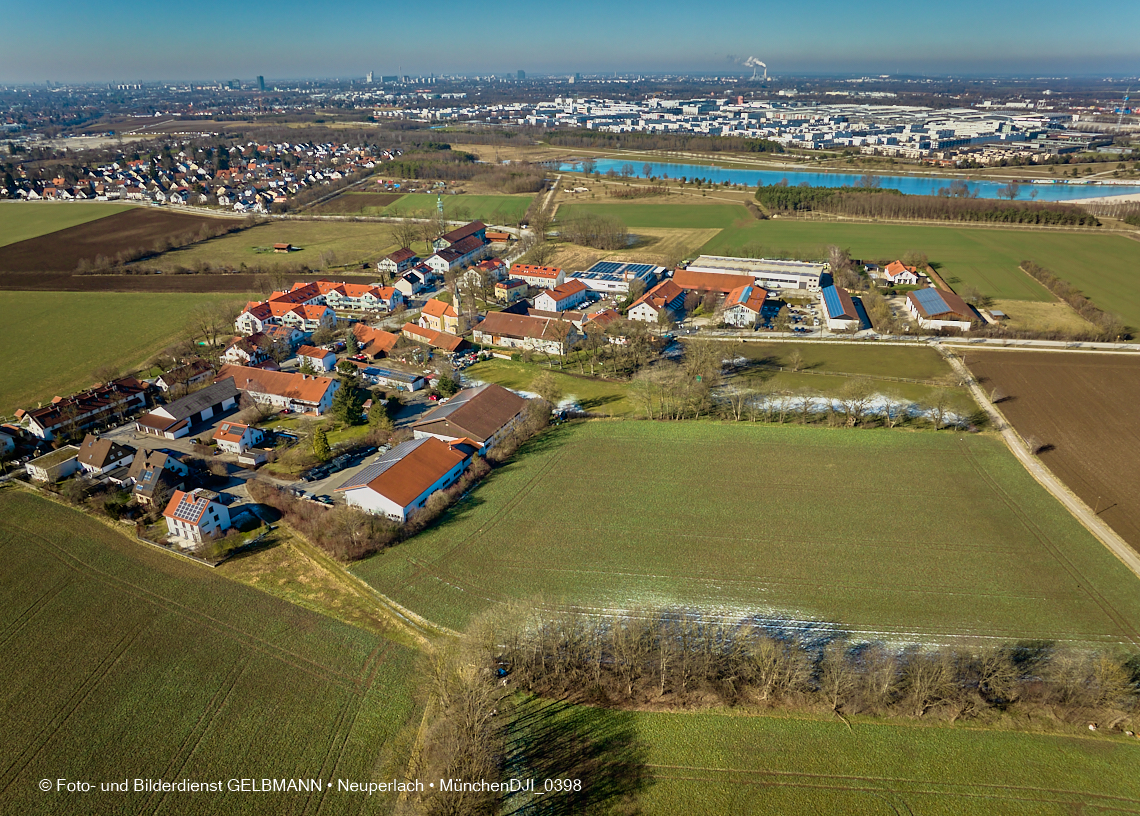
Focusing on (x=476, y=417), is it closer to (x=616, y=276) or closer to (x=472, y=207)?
(x=616, y=276)

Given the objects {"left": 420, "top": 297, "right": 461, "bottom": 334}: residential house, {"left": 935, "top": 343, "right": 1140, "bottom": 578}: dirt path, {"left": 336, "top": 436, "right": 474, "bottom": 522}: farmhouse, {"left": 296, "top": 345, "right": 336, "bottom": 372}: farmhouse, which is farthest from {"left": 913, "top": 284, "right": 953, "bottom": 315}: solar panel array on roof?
{"left": 296, "top": 345, "right": 336, "bottom": 372}: farmhouse

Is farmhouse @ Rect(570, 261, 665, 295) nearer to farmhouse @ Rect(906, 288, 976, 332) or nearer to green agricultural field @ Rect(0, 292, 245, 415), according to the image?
farmhouse @ Rect(906, 288, 976, 332)

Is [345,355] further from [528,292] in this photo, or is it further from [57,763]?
[57,763]

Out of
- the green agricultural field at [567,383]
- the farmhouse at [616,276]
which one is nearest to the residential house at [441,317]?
the green agricultural field at [567,383]

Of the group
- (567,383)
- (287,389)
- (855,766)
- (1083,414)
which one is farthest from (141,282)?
(1083,414)

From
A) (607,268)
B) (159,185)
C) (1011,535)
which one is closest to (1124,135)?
(607,268)
